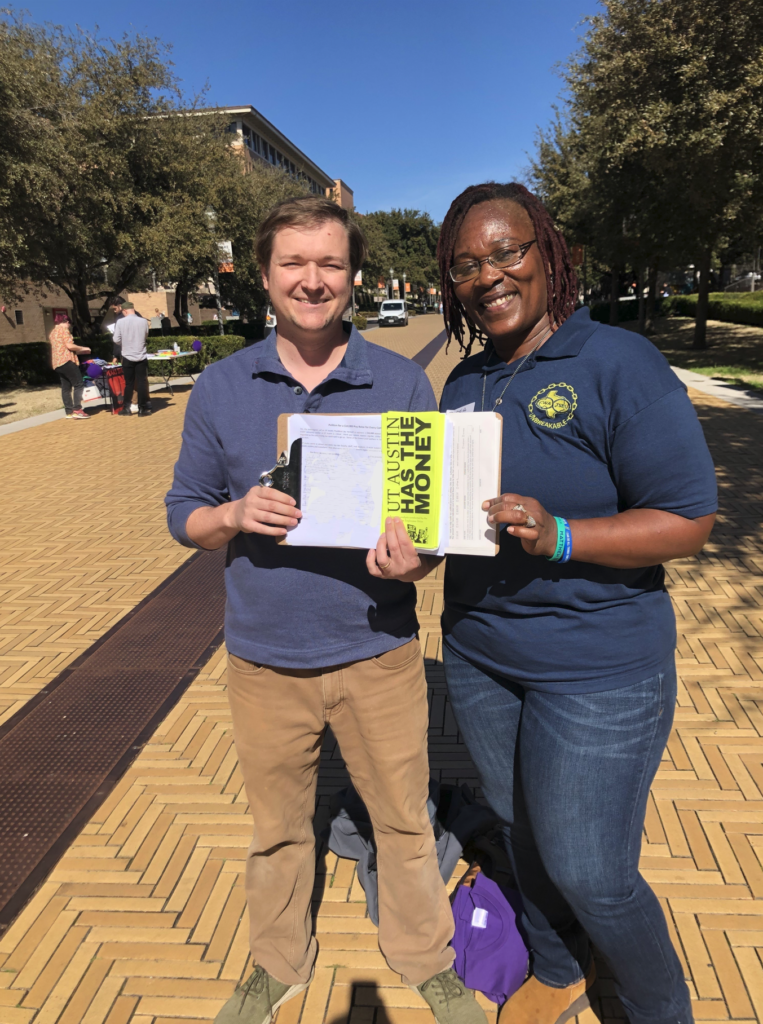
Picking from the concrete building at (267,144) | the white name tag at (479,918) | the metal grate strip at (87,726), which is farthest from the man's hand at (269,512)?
the concrete building at (267,144)

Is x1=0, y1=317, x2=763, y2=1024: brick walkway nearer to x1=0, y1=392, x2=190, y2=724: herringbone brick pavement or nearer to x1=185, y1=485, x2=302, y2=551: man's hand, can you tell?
x1=0, y1=392, x2=190, y2=724: herringbone brick pavement

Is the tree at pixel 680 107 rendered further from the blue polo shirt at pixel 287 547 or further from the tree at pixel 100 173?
the blue polo shirt at pixel 287 547

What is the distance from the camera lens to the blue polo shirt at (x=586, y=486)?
1.47m

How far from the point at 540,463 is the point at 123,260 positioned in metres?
22.6

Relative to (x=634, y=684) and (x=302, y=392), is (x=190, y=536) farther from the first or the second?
(x=634, y=684)

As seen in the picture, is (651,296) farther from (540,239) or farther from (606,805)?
(606,805)

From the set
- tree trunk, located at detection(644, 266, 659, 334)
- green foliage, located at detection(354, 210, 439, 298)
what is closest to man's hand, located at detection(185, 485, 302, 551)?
tree trunk, located at detection(644, 266, 659, 334)

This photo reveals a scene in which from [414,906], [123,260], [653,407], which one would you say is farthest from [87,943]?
[123,260]

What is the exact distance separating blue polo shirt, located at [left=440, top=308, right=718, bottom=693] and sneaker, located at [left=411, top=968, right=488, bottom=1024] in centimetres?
110

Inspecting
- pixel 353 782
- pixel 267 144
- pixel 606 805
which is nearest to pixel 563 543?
pixel 606 805

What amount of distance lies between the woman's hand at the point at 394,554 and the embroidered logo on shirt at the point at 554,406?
385 mm

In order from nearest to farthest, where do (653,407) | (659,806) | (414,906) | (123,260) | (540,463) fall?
(653,407) → (540,463) → (414,906) → (659,806) → (123,260)

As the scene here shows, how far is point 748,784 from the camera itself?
10.1 feet

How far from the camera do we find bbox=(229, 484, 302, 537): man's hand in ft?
5.37
